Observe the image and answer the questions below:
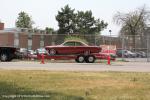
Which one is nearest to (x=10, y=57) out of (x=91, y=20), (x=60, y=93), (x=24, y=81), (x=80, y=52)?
(x=80, y=52)

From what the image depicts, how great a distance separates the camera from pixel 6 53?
30156 mm

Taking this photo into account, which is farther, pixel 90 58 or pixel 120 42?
pixel 120 42

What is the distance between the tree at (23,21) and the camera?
373ft

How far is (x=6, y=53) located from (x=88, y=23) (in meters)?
69.4

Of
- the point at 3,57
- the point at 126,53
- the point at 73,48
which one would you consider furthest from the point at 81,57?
the point at 126,53

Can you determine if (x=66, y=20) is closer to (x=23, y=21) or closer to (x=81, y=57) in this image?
(x=23, y=21)

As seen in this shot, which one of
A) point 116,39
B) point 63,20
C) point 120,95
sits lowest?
point 120,95

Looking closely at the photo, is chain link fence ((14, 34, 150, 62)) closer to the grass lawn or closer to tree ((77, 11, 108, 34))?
the grass lawn

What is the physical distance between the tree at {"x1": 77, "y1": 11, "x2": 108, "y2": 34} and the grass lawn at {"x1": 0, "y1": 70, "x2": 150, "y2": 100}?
83.6 metres

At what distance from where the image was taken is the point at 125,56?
118ft

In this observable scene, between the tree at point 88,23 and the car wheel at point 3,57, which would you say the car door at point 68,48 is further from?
the tree at point 88,23

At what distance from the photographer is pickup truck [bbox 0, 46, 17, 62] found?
98.2 feet

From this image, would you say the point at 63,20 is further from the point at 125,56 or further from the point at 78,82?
the point at 78,82

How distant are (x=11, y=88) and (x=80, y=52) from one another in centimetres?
2033
